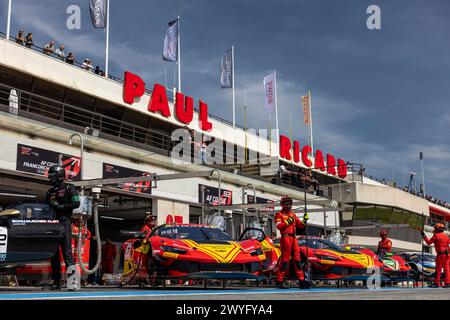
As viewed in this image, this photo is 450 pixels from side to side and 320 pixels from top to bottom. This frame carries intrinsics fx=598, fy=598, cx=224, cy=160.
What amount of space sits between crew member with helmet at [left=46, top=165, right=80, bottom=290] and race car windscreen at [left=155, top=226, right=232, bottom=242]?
8.14 ft

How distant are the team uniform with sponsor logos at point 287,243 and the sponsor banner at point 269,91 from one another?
32622 millimetres

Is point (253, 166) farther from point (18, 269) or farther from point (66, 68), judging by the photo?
point (18, 269)

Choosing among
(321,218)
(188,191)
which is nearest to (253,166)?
(321,218)

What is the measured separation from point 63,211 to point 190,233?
3.10m

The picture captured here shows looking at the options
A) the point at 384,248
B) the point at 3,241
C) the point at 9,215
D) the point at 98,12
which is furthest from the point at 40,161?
the point at 98,12

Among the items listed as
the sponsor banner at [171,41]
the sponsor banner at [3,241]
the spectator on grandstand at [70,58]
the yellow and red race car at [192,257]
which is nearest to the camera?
the sponsor banner at [3,241]

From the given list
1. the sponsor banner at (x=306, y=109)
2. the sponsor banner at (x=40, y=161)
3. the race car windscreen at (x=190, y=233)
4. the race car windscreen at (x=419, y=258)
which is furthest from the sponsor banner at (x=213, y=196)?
the sponsor banner at (x=306, y=109)

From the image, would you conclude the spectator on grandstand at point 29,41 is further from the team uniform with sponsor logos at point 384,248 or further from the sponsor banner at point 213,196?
the team uniform with sponsor logos at point 384,248

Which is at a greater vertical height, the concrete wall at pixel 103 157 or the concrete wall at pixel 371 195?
the concrete wall at pixel 371 195

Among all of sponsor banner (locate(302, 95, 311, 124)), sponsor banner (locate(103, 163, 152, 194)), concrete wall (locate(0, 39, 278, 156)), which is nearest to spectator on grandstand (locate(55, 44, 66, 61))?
concrete wall (locate(0, 39, 278, 156))

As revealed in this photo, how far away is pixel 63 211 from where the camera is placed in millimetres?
9797

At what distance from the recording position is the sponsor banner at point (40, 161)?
1814cm

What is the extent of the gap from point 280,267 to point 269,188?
20283mm
